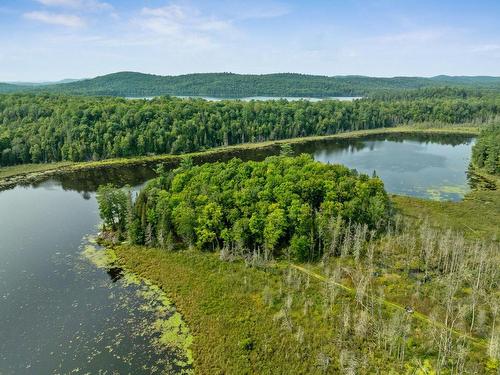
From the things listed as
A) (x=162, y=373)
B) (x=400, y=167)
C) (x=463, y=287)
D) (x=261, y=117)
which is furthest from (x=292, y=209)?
(x=261, y=117)

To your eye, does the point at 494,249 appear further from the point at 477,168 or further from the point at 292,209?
the point at 477,168

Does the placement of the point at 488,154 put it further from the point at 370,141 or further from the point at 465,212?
the point at 370,141

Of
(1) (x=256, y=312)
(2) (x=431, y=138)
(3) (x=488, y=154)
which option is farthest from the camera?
(2) (x=431, y=138)

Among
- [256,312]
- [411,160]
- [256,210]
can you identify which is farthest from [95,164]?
[411,160]


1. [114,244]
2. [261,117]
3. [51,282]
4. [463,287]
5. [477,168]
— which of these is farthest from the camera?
[261,117]

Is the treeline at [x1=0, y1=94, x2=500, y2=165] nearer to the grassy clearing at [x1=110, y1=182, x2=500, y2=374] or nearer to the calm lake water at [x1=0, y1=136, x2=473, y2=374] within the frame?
the calm lake water at [x1=0, y1=136, x2=473, y2=374]

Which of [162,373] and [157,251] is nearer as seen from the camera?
[162,373]
